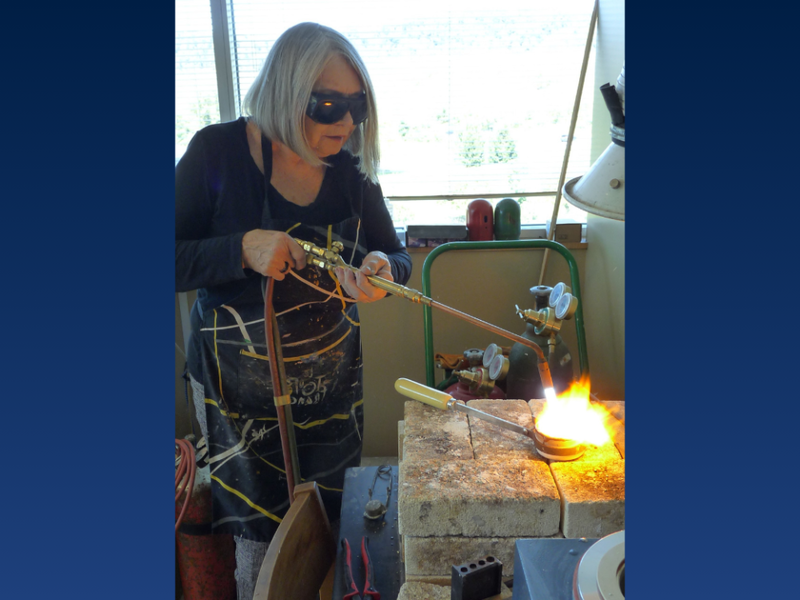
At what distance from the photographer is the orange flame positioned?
760 millimetres

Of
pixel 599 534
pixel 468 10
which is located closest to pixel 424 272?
pixel 468 10

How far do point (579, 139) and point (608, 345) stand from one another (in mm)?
691

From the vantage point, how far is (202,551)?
1.27m

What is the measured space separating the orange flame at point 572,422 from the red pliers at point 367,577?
0.27 metres

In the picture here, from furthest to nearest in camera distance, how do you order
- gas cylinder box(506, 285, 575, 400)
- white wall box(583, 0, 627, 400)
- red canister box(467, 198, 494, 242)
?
red canister box(467, 198, 494, 242)
white wall box(583, 0, 627, 400)
gas cylinder box(506, 285, 575, 400)

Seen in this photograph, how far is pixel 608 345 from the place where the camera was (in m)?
1.85

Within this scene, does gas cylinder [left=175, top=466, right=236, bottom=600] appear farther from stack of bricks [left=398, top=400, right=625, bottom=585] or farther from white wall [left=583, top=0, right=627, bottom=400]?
white wall [left=583, top=0, right=627, bottom=400]

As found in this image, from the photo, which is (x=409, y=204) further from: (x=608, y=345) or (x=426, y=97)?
(x=608, y=345)

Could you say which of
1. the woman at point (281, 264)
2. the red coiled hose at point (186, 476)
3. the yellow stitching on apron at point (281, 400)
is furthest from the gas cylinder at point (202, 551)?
the yellow stitching on apron at point (281, 400)

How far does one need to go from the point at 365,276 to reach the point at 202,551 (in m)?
0.86

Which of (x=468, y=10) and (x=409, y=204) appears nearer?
(x=468, y=10)

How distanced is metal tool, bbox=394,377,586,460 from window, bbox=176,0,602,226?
114cm

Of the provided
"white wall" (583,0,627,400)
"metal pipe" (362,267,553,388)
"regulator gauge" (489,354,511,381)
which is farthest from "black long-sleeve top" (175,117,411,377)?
"white wall" (583,0,627,400)

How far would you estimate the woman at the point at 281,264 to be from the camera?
2.68 feet
